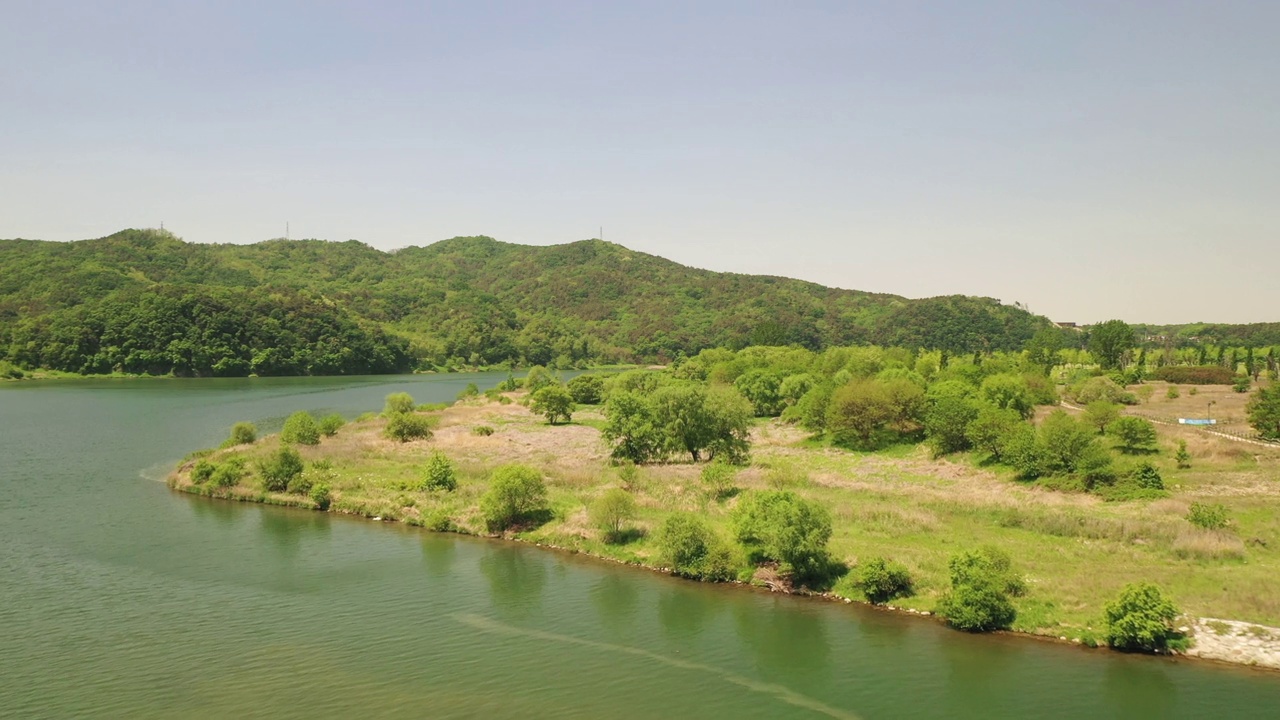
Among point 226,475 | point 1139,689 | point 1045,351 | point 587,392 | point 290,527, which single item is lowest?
point 290,527

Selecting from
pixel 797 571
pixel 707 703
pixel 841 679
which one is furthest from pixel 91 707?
pixel 797 571

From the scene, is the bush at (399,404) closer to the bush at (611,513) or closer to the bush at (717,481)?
the bush at (717,481)

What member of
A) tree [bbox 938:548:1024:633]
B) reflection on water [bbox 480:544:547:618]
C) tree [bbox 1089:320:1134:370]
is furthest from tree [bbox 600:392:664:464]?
tree [bbox 1089:320:1134:370]

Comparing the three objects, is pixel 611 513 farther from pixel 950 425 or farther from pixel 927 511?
pixel 950 425

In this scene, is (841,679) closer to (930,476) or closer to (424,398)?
(930,476)

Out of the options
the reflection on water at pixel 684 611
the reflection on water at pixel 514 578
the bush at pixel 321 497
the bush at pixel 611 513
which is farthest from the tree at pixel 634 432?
the reflection on water at pixel 684 611

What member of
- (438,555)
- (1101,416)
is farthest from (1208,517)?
(438,555)
